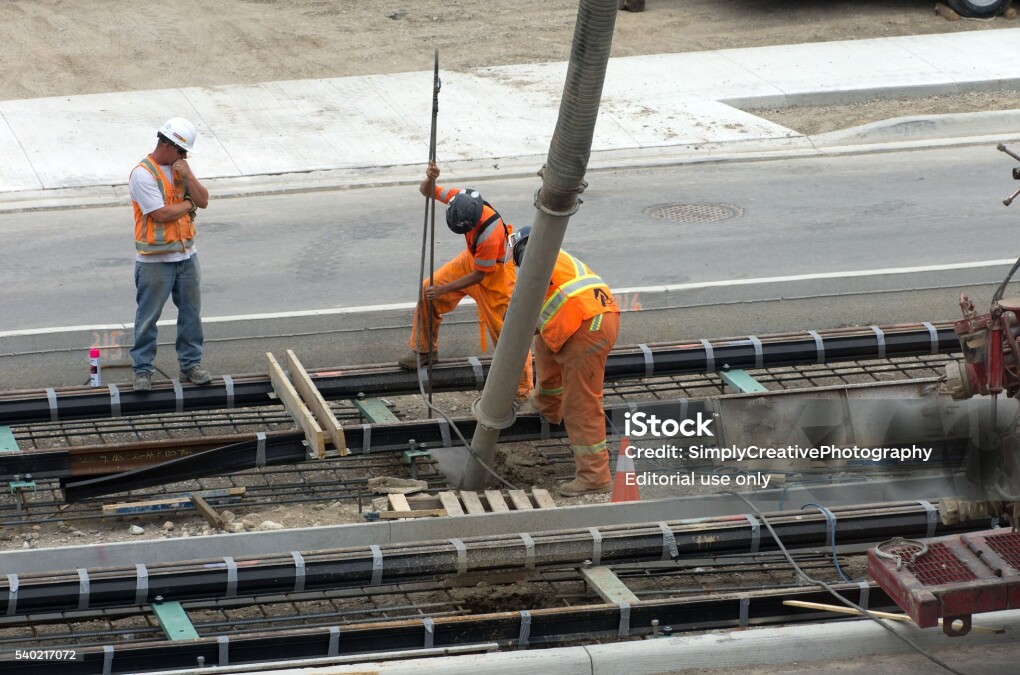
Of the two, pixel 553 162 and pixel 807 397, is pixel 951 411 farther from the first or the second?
pixel 553 162

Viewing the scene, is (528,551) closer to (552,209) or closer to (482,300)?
(552,209)

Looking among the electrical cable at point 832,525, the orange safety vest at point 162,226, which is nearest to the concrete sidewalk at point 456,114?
the orange safety vest at point 162,226

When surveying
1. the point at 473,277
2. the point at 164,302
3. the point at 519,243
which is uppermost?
the point at 519,243

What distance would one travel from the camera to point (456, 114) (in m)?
17.2

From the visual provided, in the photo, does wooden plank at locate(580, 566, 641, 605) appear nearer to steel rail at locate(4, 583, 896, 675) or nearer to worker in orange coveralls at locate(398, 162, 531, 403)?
steel rail at locate(4, 583, 896, 675)

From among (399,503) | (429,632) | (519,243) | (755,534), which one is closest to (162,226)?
(519,243)

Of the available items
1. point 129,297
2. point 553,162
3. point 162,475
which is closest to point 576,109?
point 553,162

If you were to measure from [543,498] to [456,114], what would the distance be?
9.71 m

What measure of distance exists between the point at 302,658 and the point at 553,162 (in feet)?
9.12

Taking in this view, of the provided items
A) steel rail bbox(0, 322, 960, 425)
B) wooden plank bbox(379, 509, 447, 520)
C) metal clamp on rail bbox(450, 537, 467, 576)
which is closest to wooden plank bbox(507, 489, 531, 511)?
wooden plank bbox(379, 509, 447, 520)

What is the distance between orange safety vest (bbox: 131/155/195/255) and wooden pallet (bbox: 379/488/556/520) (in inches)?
99.5

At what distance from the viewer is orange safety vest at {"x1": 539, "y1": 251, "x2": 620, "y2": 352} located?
8.38 metres

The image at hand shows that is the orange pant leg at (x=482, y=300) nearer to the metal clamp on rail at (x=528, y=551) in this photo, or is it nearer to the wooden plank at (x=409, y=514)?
the wooden plank at (x=409, y=514)

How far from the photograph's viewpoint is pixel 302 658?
6691 millimetres
